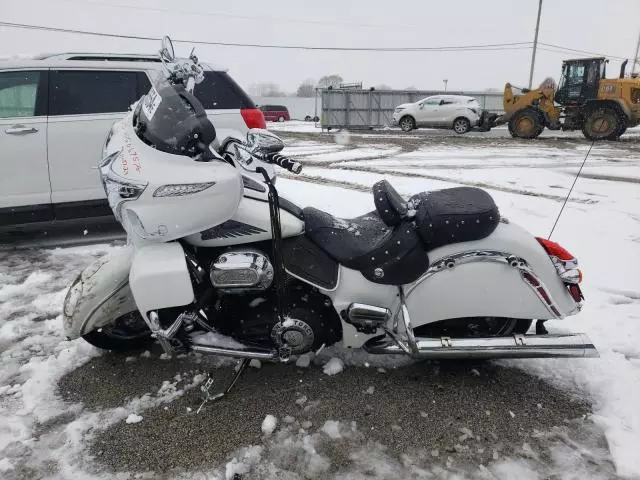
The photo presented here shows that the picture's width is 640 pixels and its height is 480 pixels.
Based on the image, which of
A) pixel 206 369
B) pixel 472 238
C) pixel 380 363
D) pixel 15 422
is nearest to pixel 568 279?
pixel 472 238

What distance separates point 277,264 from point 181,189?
60 centimetres

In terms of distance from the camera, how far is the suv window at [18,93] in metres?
4.74

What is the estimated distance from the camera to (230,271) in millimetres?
2424

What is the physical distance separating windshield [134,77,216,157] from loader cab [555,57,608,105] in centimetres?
1897

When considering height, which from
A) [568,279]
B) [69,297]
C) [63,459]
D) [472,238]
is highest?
[472,238]

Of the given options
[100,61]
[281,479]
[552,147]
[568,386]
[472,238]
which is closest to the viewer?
[281,479]

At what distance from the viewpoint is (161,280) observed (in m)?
2.37

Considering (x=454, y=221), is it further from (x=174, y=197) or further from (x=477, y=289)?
(x=174, y=197)

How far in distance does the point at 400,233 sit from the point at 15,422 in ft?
7.27

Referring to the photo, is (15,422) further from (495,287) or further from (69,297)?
(495,287)

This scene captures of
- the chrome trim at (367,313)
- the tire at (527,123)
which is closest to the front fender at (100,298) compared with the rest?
the chrome trim at (367,313)

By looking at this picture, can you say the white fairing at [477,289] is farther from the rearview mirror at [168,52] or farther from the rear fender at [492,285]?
the rearview mirror at [168,52]

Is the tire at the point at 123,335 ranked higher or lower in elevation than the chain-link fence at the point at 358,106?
lower

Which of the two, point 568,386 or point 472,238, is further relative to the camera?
point 568,386
